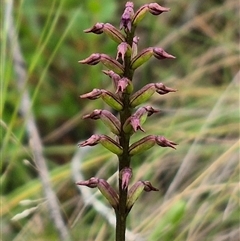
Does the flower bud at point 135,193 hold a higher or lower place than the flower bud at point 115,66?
lower

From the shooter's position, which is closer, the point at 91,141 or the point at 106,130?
the point at 91,141

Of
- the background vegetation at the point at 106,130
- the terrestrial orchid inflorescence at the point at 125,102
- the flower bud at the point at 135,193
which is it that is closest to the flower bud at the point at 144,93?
the terrestrial orchid inflorescence at the point at 125,102

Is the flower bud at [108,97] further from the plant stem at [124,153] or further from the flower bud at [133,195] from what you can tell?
the flower bud at [133,195]

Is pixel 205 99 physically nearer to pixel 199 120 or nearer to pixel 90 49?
pixel 199 120

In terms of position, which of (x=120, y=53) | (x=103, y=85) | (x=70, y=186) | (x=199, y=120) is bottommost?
(x=70, y=186)

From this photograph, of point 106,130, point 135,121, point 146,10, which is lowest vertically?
point 106,130

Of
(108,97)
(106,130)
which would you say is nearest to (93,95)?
(108,97)

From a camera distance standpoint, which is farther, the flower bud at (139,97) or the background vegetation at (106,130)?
the background vegetation at (106,130)

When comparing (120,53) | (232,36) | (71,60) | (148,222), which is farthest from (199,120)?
(120,53)

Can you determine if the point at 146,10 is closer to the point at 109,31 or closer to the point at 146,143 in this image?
the point at 109,31
